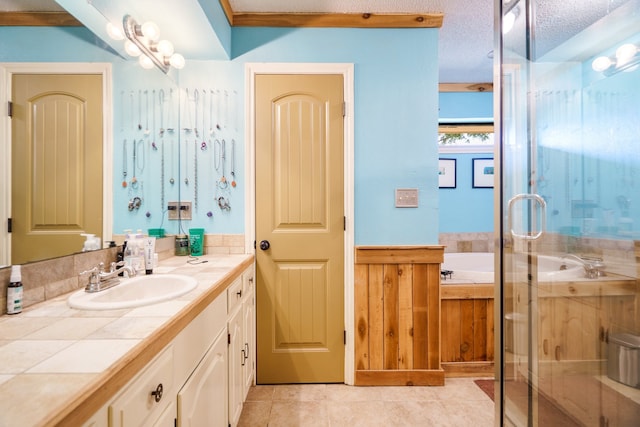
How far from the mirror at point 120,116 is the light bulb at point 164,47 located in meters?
0.12

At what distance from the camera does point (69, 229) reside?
1.19m

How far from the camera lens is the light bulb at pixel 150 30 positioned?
1.65 m

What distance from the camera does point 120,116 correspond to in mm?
1524

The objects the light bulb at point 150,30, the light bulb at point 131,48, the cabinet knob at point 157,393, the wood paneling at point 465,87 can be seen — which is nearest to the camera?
the cabinet knob at point 157,393

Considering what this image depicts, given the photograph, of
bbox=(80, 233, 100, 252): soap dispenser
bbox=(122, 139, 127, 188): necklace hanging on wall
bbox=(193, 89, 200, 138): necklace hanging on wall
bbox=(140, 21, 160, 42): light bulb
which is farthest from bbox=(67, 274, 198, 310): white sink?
bbox=(140, 21, 160, 42): light bulb

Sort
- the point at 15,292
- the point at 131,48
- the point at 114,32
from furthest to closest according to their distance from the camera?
1. the point at 131,48
2. the point at 114,32
3. the point at 15,292

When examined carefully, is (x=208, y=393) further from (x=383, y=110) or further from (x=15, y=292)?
(x=383, y=110)

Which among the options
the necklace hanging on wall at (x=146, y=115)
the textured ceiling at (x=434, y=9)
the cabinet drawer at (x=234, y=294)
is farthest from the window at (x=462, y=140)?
the necklace hanging on wall at (x=146, y=115)

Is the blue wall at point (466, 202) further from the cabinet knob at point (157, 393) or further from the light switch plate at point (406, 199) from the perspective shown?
the cabinet knob at point (157, 393)

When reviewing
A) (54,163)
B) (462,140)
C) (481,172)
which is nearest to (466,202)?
(481,172)

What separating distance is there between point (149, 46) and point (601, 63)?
6.90 ft

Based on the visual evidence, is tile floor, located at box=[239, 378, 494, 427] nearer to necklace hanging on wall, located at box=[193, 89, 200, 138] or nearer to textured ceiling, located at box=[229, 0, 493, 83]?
necklace hanging on wall, located at box=[193, 89, 200, 138]

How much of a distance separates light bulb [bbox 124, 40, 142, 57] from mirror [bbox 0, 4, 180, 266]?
0.05 meters

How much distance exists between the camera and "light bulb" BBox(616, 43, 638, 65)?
958mm
